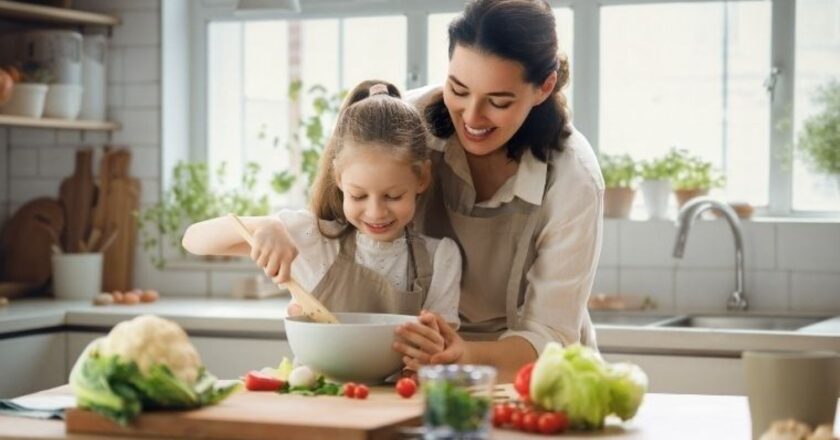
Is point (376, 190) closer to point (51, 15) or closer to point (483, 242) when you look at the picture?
point (483, 242)

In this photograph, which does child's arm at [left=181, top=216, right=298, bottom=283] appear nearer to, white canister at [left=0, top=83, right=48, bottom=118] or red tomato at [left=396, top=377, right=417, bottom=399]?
red tomato at [left=396, top=377, right=417, bottom=399]

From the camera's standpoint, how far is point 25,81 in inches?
187

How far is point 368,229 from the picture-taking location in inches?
100

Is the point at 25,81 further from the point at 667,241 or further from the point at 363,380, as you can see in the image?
the point at 363,380

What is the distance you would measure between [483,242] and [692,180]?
1968 mm

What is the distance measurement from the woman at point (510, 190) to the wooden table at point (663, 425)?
343 millimetres

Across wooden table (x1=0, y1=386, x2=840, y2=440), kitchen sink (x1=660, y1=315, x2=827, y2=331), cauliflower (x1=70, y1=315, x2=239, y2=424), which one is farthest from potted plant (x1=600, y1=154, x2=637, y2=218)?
cauliflower (x1=70, y1=315, x2=239, y2=424)

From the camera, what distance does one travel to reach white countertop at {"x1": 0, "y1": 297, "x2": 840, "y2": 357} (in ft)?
12.0

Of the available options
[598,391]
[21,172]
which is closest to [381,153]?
[598,391]

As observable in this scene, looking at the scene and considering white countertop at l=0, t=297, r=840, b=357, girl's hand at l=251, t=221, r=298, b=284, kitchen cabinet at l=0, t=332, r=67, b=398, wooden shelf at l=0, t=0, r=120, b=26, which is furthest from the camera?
wooden shelf at l=0, t=0, r=120, b=26

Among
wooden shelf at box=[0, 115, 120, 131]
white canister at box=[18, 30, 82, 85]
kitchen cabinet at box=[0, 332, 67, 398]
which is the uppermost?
white canister at box=[18, 30, 82, 85]

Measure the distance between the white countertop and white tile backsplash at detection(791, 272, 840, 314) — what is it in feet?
0.58

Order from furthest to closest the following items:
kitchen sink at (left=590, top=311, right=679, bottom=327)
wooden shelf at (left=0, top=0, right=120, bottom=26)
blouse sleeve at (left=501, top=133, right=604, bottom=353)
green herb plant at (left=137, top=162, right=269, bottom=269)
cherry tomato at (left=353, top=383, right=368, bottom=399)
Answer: green herb plant at (left=137, top=162, right=269, bottom=269) < wooden shelf at (left=0, top=0, right=120, bottom=26) < kitchen sink at (left=590, top=311, right=679, bottom=327) < blouse sleeve at (left=501, top=133, right=604, bottom=353) < cherry tomato at (left=353, top=383, right=368, bottom=399)

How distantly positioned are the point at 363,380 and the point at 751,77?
2675 mm
